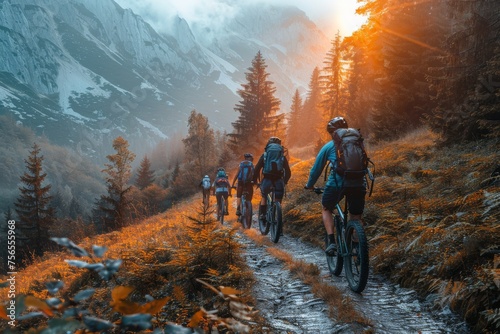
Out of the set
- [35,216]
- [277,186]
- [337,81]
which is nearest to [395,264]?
[277,186]

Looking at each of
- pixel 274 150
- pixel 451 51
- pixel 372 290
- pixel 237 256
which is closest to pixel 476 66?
pixel 451 51

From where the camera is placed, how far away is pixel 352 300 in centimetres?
471

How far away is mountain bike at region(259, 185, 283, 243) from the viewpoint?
28.7 feet

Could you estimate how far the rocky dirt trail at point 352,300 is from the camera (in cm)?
395

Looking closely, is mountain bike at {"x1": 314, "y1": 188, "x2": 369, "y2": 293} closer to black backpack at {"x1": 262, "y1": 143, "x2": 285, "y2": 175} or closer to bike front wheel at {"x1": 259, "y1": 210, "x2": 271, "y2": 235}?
black backpack at {"x1": 262, "y1": 143, "x2": 285, "y2": 175}

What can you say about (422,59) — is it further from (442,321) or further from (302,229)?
(442,321)

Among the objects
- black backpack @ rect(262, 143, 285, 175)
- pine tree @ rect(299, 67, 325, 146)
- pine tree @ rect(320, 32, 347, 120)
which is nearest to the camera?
black backpack @ rect(262, 143, 285, 175)

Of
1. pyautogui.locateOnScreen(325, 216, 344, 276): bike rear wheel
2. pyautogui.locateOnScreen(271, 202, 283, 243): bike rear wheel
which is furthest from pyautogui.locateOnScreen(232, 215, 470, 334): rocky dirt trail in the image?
pyautogui.locateOnScreen(271, 202, 283, 243): bike rear wheel

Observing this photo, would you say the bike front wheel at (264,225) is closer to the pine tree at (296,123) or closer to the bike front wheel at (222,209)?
the bike front wheel at (222,209)

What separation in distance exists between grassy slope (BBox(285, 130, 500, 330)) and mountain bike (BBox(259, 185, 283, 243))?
0.86 meters

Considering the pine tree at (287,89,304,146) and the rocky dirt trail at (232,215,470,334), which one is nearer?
the rocky dirt trail at (232,215,470,334)

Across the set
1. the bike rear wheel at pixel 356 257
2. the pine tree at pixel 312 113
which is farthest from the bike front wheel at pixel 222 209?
the pine tree at pixel 312 113

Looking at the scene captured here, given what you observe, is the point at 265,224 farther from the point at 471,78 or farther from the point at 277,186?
the point at 471,78

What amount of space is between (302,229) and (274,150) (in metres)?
2.60
